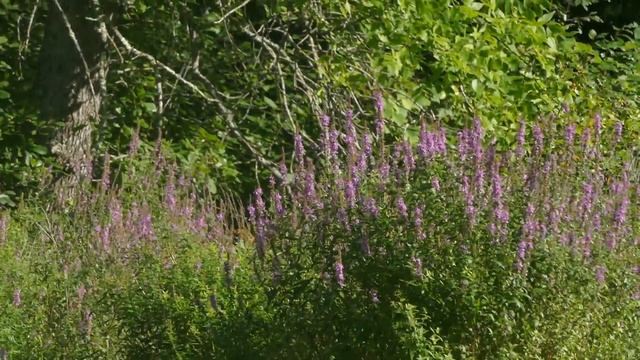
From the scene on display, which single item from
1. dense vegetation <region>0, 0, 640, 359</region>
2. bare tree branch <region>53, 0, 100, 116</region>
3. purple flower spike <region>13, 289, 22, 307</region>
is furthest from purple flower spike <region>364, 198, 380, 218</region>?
bare tree branch <region>53, 0, 100, 116</region>

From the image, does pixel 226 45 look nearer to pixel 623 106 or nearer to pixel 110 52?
pixel 110 52

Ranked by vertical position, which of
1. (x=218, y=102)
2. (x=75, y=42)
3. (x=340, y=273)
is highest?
(x=340, y=273)

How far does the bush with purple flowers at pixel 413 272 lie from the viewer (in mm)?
4734

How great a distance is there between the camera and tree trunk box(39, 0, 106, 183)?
376 inches

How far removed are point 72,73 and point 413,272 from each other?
18.1 ft

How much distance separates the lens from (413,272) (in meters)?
4.65

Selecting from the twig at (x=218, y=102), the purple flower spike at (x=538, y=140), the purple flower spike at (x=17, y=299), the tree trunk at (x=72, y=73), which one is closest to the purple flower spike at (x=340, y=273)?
the purple flower spike at (x=538, y=140)

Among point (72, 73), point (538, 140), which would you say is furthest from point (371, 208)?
point (72, 73)

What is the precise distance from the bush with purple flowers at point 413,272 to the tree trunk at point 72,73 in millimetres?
3950

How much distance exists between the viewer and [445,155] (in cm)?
498

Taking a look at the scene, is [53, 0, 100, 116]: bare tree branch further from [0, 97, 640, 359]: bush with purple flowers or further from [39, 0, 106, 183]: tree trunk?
[0, 97, 640, 359]: bush with purple flowers

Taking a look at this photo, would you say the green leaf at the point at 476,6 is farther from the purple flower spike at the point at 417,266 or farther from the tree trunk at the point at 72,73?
the purple flower spike at the point at 417,266

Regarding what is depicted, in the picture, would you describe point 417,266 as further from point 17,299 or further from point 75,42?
point 75,42

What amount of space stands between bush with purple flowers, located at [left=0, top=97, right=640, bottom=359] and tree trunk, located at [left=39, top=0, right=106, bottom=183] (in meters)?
3.95
